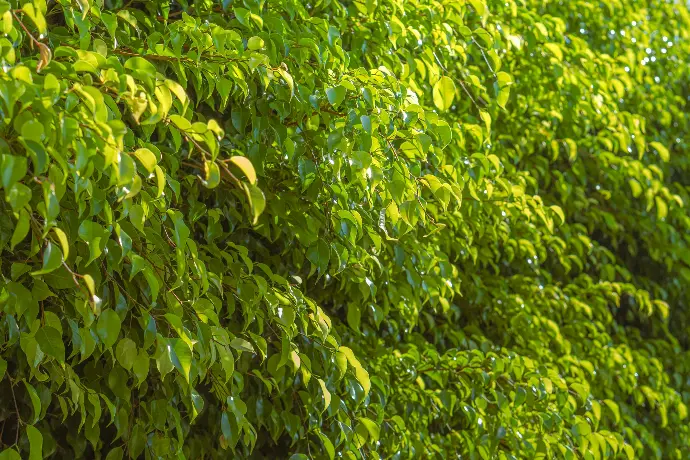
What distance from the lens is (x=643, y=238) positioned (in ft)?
11.1

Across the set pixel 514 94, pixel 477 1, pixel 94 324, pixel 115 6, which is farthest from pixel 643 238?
pixel 94 324

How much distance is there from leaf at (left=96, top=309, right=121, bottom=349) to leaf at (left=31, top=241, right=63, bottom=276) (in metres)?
0.20

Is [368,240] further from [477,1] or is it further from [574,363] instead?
[574,363]

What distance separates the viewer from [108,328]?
1.36m

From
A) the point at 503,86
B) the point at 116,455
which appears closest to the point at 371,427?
the point at 116,455

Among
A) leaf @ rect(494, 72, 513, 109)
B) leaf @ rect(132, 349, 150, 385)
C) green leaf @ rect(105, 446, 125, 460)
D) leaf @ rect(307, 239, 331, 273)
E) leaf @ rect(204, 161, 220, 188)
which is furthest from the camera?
leaf @ rect(494, 72, 513, 109)

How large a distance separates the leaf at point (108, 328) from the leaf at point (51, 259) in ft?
0.67

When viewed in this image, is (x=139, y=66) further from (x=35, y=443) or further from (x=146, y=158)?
(x=35, y=443)

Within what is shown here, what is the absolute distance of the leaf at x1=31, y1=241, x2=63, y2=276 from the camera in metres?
1.16

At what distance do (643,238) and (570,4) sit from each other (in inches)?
35.6

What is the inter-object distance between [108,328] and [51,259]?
0.22 metres

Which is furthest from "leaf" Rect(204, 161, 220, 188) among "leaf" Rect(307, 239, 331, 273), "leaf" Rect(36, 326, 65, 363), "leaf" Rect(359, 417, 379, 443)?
"leaf" Rect(359, 417, 379, 443)

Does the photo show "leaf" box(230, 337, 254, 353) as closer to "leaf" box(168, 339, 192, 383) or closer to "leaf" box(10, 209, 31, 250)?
"leaf" box(168, 339, 192, 383)

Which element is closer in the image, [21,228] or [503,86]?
[21,228]
